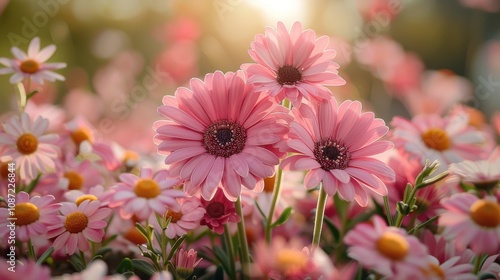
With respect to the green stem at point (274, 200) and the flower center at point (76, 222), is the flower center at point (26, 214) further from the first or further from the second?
the green stem at point (274, 200)

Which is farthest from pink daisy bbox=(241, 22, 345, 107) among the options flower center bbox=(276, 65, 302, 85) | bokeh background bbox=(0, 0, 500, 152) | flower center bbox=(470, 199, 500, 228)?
bokeh background bbox=(0, 0, 500, 152)

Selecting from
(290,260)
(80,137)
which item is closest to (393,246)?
(290,260)

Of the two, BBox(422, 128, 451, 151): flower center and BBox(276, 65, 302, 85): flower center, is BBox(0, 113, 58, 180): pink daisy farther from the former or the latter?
BBox(422, 128, 451, 151): flower center

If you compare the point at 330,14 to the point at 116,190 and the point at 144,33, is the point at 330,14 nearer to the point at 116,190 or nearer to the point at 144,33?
the point at 144,33

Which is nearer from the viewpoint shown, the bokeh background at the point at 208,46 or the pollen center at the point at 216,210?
the pollen center at the point at 216,210

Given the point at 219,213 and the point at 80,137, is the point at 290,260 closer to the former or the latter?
the point at 219,213

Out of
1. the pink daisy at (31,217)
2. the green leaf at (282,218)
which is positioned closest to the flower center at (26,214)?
the pink daisy at (31,217)
